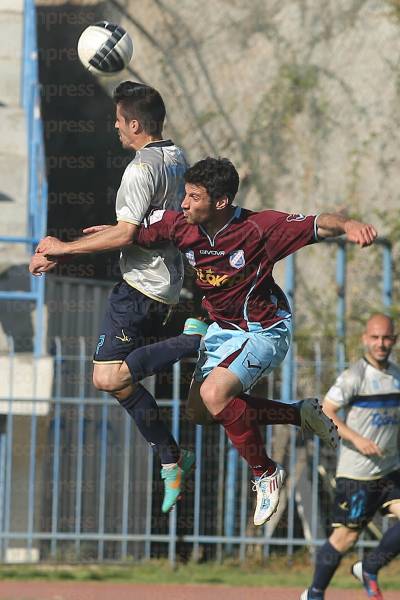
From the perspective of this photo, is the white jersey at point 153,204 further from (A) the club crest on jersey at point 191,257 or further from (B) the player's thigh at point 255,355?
(B) the player's thigh at point 255,355

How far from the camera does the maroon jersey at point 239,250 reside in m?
6.27

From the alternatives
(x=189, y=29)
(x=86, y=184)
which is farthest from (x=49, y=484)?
(x=189, y=29)

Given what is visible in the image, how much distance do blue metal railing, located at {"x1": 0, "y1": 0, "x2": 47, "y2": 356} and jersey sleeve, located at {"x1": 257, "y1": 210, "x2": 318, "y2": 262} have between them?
472 cm

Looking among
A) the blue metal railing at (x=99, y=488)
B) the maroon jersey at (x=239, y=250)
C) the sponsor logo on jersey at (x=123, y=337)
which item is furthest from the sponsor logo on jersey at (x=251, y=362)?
the blue metal railing at (x=99, y=488)

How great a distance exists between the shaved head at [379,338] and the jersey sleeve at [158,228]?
9.31 ft

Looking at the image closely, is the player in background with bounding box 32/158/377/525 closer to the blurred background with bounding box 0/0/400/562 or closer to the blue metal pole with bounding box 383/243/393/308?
the blurred background with bounding box 0/0/400/562

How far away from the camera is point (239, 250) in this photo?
6293mm

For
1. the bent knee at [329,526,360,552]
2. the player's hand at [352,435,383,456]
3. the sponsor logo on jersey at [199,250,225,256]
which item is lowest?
the bent knee at [329,526,360,552]

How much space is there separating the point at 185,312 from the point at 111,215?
134 centimetres

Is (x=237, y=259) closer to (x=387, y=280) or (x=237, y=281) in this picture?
(x=237, y=281)

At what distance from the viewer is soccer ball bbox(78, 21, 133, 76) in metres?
6.80

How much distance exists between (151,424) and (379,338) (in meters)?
2.66

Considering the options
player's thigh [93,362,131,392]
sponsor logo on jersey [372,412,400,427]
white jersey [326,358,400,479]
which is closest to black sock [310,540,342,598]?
white jersey [326,358,400,479]

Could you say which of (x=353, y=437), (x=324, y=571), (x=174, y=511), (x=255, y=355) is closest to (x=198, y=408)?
(x=255, y=355)
